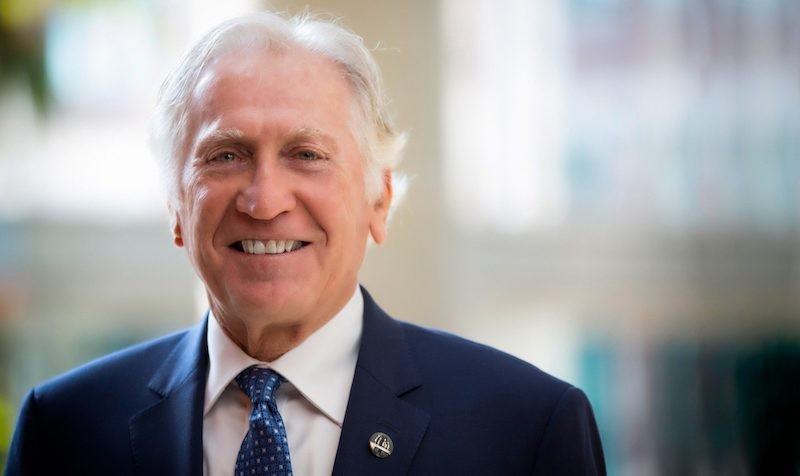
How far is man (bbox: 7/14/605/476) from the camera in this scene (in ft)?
5.90

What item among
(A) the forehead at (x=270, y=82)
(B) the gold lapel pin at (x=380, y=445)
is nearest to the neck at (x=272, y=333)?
(B) the gold lapel pin at (x=380, y=445)

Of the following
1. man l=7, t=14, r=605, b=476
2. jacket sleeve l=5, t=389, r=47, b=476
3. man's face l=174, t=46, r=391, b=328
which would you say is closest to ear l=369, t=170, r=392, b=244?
man l=7, t=14, r=605, b=476

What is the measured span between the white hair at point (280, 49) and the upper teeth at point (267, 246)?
7.6 inches

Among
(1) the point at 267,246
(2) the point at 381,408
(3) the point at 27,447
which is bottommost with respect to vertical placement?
(3) the point at 27,447

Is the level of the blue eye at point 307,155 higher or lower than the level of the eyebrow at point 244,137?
lower

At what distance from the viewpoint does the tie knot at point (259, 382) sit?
71.9 inches

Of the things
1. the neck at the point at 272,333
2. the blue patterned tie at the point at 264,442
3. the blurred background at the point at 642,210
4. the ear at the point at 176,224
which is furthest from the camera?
the blurred background at the point at 642,210

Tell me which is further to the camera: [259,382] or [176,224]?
[176,224]

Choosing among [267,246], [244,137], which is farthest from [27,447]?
[244,137]

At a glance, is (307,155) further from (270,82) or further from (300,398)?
(300,398)

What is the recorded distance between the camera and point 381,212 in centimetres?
202

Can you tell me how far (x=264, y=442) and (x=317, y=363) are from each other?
0.18 metres

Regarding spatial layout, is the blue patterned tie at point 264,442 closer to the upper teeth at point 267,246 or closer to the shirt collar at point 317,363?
the shirt collar at point 317,363

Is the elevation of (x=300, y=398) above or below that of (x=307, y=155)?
below
